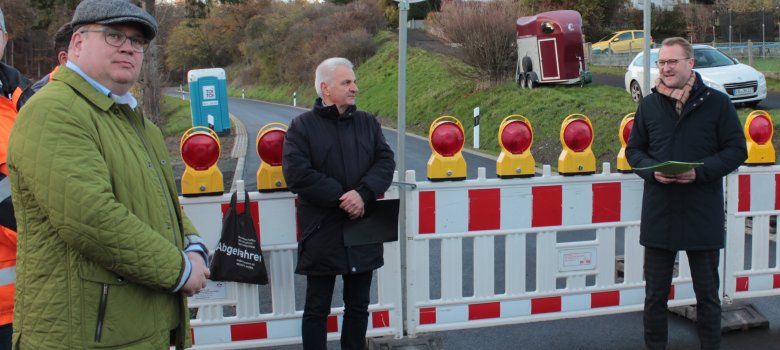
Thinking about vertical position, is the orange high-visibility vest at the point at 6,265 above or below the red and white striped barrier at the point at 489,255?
above

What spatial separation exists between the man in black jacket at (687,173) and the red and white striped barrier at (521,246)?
633 millimetres

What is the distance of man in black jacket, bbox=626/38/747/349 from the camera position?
4133mm

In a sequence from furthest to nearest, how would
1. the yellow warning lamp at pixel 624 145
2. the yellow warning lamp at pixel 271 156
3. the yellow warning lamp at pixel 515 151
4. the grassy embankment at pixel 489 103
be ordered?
the grassy embankment at pixel 489 103 → the yellow warning lamp at pixel 624 145 → the yellow warning lamp at pixel 515 151 → the yellow warning lamp at pixel 271 156

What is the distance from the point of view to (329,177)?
13.0 ft

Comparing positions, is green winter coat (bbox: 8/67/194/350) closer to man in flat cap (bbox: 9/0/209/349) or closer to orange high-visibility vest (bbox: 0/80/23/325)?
man in flat cap (bbox: 9/0/209/349)

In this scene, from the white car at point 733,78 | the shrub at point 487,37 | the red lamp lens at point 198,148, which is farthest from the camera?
the shrub at point 487,37

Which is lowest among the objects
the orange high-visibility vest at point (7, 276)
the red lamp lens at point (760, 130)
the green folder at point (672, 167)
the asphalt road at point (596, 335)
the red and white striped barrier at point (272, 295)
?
the asphalt road at point (596, 335)

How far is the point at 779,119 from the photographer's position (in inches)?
583

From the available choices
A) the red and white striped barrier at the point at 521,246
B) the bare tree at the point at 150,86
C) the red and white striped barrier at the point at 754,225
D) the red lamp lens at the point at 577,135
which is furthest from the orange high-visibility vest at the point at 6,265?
the bare tree at the point at 150,86

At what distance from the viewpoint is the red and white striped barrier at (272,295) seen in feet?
14.3

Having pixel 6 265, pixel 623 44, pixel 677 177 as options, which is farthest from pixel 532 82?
pixel 6 265

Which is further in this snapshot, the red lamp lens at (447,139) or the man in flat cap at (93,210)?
the red lamp lens at (447,139)

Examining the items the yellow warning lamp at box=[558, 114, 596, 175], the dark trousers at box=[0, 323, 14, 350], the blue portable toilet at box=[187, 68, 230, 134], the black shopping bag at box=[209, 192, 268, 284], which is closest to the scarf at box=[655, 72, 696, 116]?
the yellow warning lamp at box=[558, 114, 596, 175]

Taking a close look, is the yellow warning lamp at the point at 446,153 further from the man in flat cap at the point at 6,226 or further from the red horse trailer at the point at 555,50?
the red horse trailer at the point at 555,50
